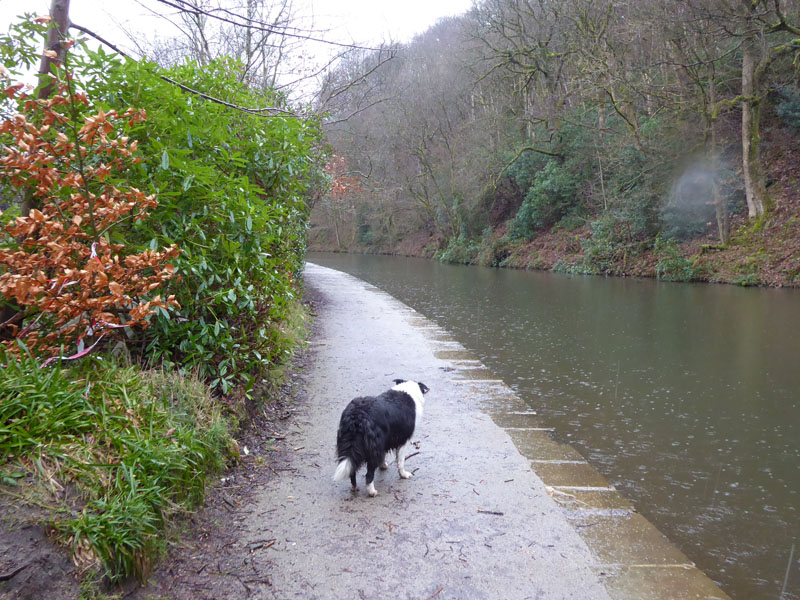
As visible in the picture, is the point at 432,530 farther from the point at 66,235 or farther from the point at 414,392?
the point at 66,235

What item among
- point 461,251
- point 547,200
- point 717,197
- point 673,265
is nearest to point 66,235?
point 673,265

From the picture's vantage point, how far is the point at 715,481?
479 centimetres

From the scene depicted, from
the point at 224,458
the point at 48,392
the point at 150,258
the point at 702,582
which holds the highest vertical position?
the point at 150,258

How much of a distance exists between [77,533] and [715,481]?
16.2ft

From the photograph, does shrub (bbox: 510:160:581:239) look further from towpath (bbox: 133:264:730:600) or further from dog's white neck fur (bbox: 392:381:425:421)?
dog's white neck fur (bbox: 392:381:425:421)

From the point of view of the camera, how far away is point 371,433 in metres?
3.65

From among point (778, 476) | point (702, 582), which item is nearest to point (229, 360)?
point (702, 582)

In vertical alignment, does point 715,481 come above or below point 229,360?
below

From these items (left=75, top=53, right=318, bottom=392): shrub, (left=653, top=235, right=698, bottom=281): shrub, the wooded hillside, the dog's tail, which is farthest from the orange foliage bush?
(left=653, top=235, right=698, bottom=281): shrub

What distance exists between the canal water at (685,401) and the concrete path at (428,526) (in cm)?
116

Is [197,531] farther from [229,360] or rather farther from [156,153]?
[156,153]

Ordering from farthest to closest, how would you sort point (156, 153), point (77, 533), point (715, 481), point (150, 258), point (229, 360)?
point (715, 481), point (229, 360), point (156, 153), point (150, 258), point (77, 533)

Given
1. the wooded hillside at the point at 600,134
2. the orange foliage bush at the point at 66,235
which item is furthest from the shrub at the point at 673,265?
the orange foliage bush at the point at 66,235

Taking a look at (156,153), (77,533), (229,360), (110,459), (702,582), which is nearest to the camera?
(77,533)
